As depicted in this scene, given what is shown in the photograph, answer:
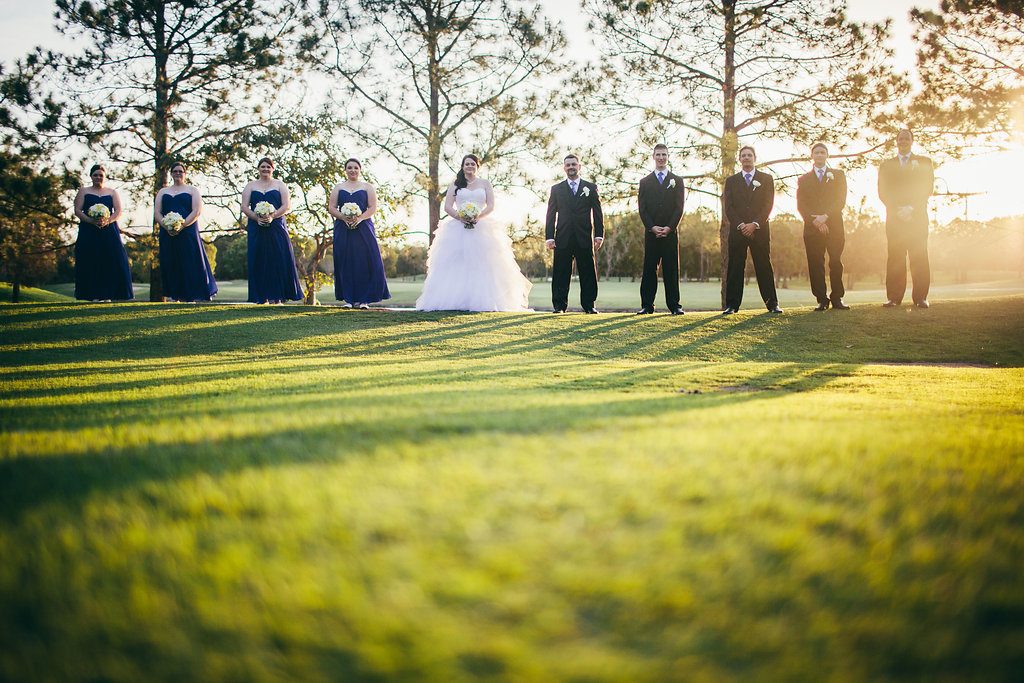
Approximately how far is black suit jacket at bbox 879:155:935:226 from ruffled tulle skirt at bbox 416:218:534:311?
22.5ft

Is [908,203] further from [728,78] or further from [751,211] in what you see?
[728,78]

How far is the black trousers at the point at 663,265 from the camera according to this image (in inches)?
446

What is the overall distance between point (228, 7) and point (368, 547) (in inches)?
845

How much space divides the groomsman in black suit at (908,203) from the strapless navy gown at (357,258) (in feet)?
30.7

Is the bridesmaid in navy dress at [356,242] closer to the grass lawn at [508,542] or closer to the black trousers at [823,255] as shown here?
the black trousers at [823,255]

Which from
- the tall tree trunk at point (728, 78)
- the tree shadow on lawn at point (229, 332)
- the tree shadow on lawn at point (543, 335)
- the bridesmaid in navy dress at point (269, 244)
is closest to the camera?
the tree shadow on lawn at point (229, 332)

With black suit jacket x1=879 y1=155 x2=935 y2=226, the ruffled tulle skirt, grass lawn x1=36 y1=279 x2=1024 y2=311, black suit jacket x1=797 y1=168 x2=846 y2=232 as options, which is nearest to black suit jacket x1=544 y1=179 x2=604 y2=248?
the ruffled tulle skirt

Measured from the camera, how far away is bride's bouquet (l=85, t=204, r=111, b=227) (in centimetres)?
1180

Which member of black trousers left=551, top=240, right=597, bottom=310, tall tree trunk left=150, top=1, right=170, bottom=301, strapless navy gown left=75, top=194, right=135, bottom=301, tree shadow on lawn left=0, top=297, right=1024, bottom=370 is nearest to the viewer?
tree shadow on lawn left=0, top=297, right=1024, bottom=370

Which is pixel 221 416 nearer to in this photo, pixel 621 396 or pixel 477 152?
pixel 621 396

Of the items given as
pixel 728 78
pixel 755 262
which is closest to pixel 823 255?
pixel 755 262

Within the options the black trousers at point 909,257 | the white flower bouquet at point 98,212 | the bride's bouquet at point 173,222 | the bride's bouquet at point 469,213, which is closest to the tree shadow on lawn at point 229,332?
the bride's bouquet at point 469,213

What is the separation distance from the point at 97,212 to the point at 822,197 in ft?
43.4

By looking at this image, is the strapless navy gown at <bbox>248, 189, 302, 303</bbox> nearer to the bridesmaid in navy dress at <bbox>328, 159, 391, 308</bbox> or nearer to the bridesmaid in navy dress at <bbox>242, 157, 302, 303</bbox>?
the bridesmaid in navy dress at <bbox>242, 157, 302, 303</bbox>
